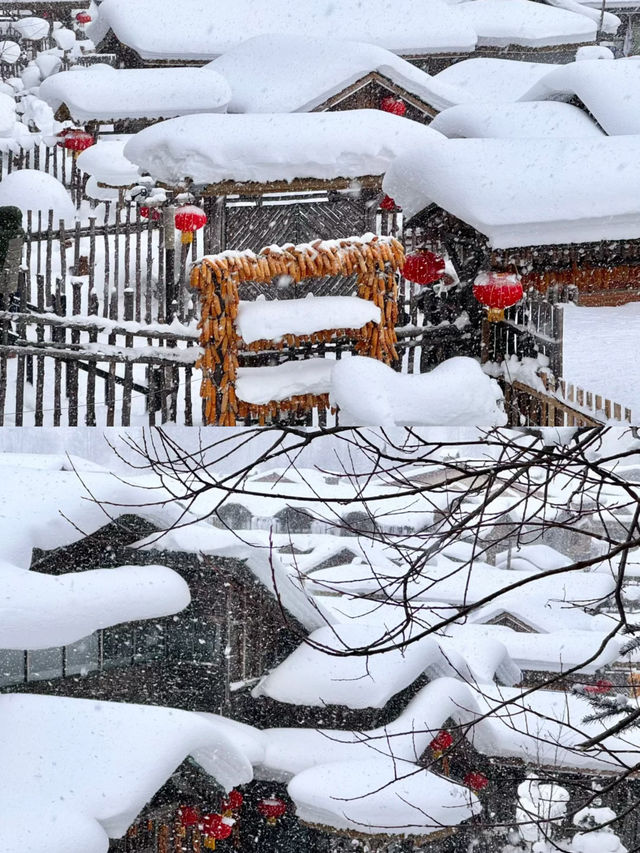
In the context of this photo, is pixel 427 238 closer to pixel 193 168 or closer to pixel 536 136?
pixel 536 136

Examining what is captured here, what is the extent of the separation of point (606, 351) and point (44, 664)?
3.77 m

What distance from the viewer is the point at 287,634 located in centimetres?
648

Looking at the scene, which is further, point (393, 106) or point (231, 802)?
point (393, 106)

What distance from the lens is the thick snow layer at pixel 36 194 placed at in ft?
44.3

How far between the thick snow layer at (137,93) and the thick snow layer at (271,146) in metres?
0.91

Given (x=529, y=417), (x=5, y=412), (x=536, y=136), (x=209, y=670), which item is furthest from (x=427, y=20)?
(x=209, y=670)

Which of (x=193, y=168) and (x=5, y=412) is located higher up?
(x=193, y=168)

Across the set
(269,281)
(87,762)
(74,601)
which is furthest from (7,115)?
(87,762)

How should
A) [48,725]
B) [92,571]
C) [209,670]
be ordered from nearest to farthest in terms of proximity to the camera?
[48,725] < [92,571] < [209,670]

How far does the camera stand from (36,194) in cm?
1358

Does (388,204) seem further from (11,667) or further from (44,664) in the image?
(11,667)

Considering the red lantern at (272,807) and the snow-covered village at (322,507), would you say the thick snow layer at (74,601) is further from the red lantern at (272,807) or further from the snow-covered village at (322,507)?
the red lantern at (272,807)

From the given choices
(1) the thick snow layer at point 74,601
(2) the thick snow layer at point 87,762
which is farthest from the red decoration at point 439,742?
(1) the thick snow layer at point 74,601

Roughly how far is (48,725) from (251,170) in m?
4.66
